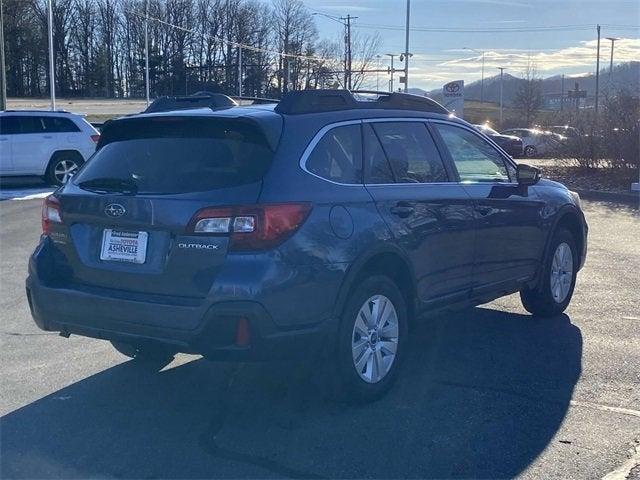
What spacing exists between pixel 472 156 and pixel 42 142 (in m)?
14.6

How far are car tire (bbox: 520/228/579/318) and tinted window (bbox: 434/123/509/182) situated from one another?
100 centimetres

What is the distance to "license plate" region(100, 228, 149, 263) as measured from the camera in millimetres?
4781

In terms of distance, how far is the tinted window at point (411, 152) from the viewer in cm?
573

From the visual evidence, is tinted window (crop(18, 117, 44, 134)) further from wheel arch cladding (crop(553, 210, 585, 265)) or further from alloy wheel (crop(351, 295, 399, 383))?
alloy wheel (crop(351, 295, 399, 383))

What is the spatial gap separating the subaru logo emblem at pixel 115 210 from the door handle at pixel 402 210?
5.44 feet

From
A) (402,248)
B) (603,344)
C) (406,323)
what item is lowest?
(603,344)

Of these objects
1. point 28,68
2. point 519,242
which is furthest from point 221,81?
point 519,242

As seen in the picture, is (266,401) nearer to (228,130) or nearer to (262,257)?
(262,257)

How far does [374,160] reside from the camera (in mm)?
5551

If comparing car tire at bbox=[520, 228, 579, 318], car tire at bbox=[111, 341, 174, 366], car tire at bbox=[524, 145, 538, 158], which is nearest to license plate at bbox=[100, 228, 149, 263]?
car tire at bbox=[111, 341, 174, 366]

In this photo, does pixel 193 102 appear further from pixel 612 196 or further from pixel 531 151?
pixel 531 151

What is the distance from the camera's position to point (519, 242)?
6.93 meters

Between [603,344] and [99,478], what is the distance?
421cm

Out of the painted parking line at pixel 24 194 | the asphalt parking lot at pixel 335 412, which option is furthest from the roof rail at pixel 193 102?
the painted parking line at pixel 24 194
